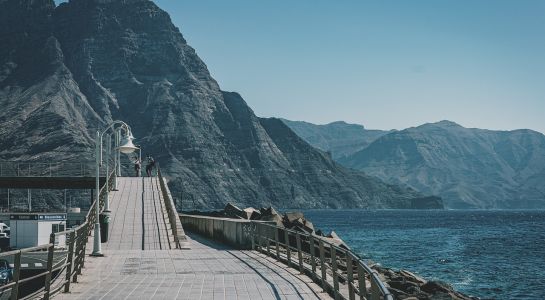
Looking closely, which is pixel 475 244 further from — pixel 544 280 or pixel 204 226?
pixel 204 226

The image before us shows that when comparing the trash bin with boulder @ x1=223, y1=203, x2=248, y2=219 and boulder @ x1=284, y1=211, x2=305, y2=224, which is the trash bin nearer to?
boulder @ x1=284, y1=211, x2=305, y2=224

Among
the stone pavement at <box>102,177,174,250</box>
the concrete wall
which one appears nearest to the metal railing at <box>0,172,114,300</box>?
the concrete wall

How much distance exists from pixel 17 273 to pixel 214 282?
7.18m

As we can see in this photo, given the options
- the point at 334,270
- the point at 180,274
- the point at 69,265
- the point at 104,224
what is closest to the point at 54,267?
the point at 69,265

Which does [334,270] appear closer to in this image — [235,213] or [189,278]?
[189,278]

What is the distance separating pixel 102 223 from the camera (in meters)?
29.8

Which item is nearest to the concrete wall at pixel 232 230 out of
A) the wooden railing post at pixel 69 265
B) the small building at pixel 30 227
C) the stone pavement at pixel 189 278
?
the stone pavement at pixel 189 278

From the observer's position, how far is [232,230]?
31156 millimetres

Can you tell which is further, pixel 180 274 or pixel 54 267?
pixel 180 274

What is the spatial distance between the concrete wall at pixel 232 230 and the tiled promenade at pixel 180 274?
0.88 meters

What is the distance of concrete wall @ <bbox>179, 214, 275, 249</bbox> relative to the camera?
90.0 feet

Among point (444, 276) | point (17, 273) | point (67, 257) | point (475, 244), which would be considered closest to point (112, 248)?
point (67, 257)

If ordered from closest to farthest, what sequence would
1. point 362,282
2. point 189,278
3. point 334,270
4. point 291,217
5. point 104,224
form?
point 362,282
point 334,270
point 189,278
point 104,224
point 291,217

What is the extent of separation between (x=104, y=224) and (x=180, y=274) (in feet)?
38.2
